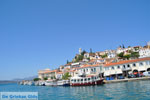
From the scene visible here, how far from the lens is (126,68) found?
48156mm

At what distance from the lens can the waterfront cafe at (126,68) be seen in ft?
151

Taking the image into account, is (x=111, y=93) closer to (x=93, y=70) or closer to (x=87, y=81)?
(x=87, y=81)

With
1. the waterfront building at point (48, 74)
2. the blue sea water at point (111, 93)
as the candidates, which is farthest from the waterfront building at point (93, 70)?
the waterfront building at point (48, 74)

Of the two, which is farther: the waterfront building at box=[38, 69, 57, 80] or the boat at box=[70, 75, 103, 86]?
the waterfront building at box=[38, 69, 57, 80]

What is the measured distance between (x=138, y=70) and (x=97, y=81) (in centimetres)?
1338

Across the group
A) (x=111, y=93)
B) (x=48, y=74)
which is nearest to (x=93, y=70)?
(x=111, y=93)

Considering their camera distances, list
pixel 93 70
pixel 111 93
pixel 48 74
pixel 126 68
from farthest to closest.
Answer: pixel 48 74 → pixel 93 70 → pixel 126 68 → pixel 111 93

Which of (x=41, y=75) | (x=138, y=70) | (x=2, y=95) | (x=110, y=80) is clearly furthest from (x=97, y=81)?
(x=41, y=75)

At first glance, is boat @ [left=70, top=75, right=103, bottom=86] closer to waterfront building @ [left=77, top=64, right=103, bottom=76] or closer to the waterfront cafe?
the waterfront cafe

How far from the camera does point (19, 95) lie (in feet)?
31.2

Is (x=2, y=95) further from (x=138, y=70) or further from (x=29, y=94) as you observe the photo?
(x=138, y=70)

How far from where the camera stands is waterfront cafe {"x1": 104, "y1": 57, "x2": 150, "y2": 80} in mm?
45875

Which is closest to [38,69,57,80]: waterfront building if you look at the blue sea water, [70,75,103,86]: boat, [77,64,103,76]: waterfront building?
[77,64,103,76]: waterfront building

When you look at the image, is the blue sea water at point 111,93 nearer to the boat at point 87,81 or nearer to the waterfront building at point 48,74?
the boat at point 87,81
